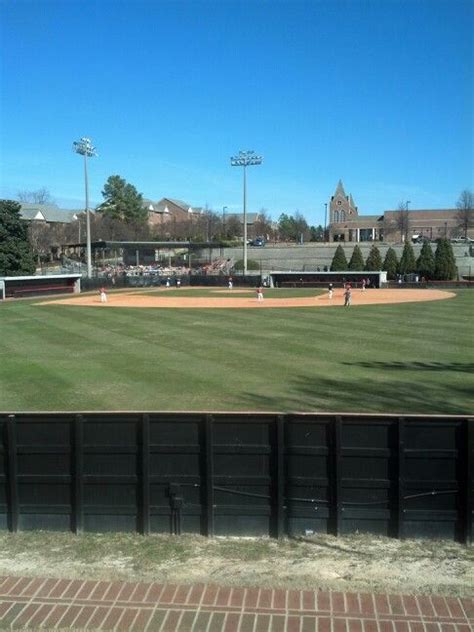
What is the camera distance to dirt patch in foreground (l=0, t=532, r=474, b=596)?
5.41 meters

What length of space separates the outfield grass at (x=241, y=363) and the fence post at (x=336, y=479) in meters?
6.10

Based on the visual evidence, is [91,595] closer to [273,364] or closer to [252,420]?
[252,420]

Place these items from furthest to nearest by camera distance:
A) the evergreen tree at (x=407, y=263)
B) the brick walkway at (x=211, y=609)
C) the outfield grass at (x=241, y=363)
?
the evergreen tree at (x=407, y=263) < the outfield grass at (x=241, y=363) < the brick walkway at (x=211, y=609)

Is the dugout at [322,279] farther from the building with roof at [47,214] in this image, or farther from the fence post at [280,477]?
the building with roof at [47,214]

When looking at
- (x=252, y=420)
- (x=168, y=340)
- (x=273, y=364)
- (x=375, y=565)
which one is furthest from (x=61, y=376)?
(x=375, y=565)

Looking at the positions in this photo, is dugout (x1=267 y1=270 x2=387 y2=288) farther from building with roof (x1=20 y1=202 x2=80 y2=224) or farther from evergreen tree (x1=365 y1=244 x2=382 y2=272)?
building with roof (x1=20 y1=202 x2=80 y2=224)

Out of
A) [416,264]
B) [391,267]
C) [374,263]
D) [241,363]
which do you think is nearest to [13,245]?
[374,263]

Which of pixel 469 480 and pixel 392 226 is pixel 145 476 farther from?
pixel 392 226

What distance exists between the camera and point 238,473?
640 centimetres

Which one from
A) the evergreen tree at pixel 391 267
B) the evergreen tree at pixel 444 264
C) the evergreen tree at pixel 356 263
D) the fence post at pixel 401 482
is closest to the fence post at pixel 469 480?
the fence post at pixel 401 482

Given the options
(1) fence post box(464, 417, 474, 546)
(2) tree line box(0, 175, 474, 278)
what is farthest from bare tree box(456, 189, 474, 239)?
(1) fence post box(464, 417, 474, 546)

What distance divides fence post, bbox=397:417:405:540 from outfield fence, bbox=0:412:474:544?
11 mm

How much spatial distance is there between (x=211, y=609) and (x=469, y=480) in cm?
280

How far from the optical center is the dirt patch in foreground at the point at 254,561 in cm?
541
